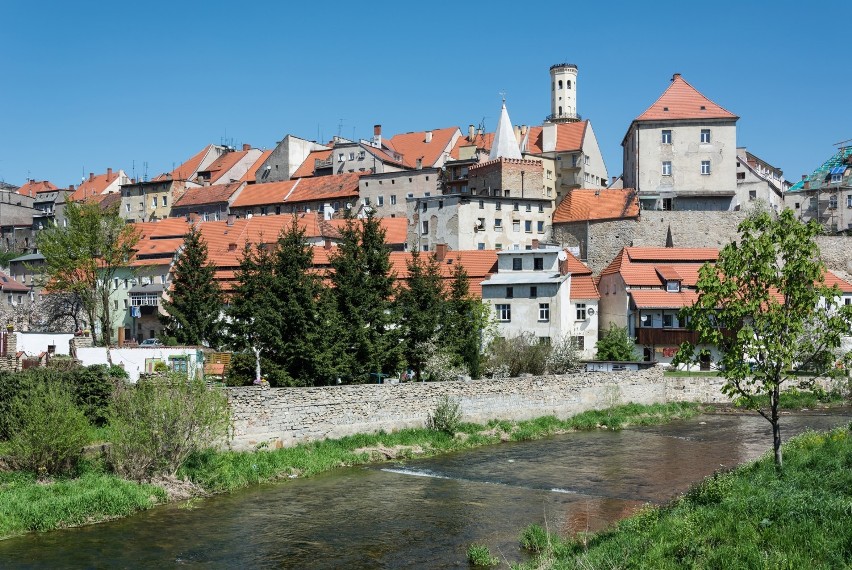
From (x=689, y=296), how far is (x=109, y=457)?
40.9 m

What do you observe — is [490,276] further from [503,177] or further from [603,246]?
[503,177]

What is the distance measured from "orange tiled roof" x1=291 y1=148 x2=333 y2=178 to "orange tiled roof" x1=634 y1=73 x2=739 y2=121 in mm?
37239

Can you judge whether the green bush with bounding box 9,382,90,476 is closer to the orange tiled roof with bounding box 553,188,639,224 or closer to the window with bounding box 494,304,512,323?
the window with bounding box 494,304,512,323

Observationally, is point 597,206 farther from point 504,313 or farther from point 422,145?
point 422,145

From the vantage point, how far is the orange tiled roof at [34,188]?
120812mm

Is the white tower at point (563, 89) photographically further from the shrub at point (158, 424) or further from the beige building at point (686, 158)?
the shrub at point (158, 424)

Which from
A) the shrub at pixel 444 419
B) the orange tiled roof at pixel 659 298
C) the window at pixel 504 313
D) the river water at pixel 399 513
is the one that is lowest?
the river water at pixel 399 513

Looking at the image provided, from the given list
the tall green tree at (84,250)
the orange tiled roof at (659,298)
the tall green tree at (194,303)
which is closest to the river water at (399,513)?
the tall green tree at (194,303)

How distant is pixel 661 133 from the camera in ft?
242

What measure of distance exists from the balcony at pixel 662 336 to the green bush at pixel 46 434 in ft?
128

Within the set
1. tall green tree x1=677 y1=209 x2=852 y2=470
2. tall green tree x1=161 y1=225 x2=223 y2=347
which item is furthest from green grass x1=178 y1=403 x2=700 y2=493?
tall green tree x1=161 y1=225 x2=223 y2=347

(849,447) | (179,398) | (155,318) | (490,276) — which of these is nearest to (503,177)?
(490,276)

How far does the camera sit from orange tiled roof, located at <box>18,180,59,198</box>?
4756 inches

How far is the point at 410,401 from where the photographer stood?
3562 centimetres
